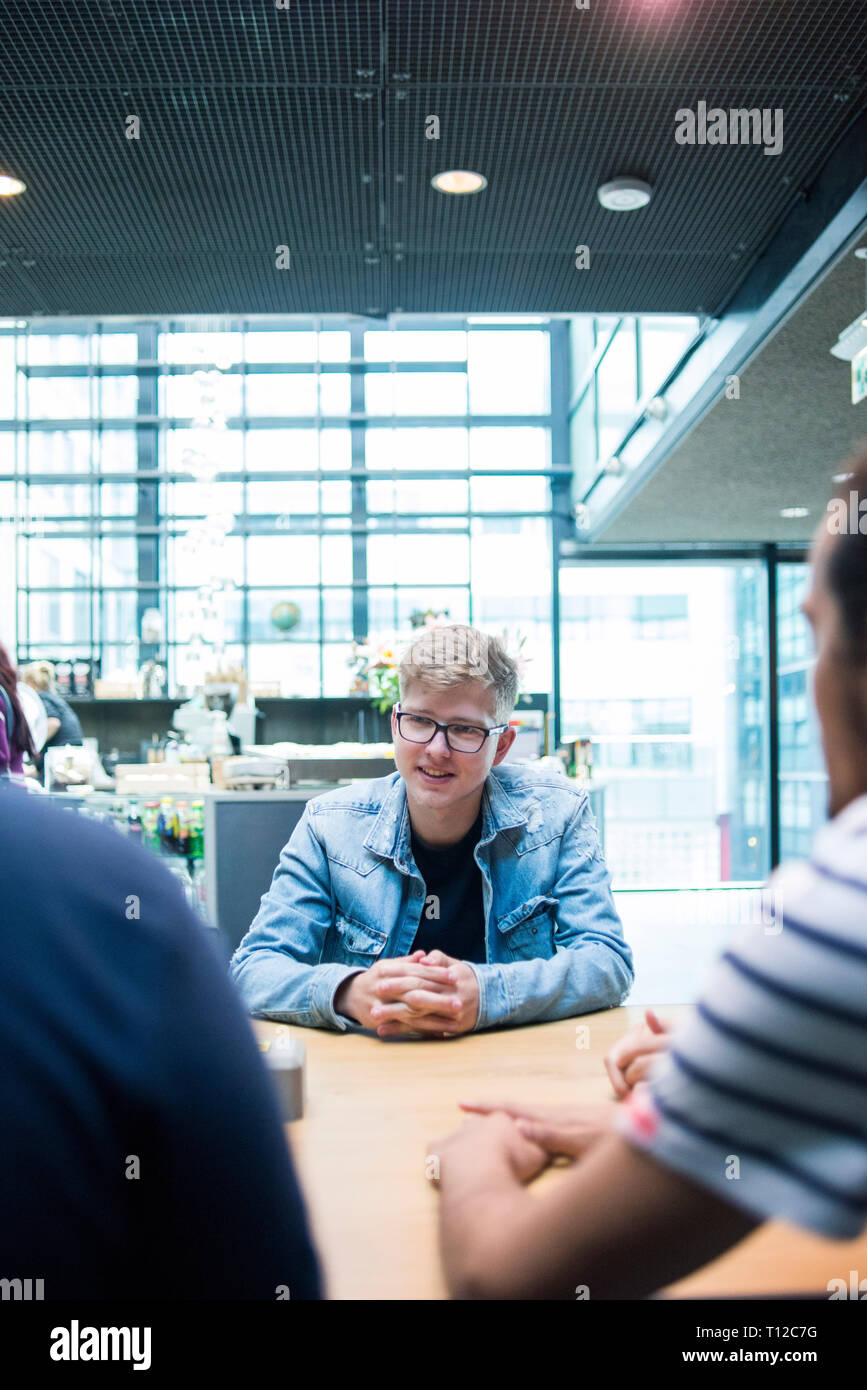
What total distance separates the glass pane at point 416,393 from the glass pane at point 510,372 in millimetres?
168

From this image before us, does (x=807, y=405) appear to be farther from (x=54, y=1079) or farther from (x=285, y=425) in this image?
(x=285, y=425)

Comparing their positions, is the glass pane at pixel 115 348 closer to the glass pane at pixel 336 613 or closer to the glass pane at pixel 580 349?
the glass pane at pixel 336 613

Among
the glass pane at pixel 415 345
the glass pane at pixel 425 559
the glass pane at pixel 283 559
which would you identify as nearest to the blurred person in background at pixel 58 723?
the glass pane at pixel 283 559

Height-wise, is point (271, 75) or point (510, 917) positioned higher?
point (271, 75)

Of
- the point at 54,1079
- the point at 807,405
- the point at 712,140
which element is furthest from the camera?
the point at 807,405

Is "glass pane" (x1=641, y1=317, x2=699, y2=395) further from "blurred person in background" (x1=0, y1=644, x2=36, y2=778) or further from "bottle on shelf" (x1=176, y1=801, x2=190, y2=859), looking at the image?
"blurred person in background" (x1=0, y1=644, x2=36, y2=778)

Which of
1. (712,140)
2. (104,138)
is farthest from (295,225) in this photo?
(712,140)

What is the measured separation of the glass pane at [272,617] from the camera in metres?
10.6

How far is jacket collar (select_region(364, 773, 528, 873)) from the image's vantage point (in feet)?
5.16

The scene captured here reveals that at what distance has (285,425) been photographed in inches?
421

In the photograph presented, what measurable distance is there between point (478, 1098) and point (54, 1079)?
669mm

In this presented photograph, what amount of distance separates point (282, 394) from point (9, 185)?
24.4 ft

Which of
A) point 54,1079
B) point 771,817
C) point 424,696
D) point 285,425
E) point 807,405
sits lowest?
point 771,817

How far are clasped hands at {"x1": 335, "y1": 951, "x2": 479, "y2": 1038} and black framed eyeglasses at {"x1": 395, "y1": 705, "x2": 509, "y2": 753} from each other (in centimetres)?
35
